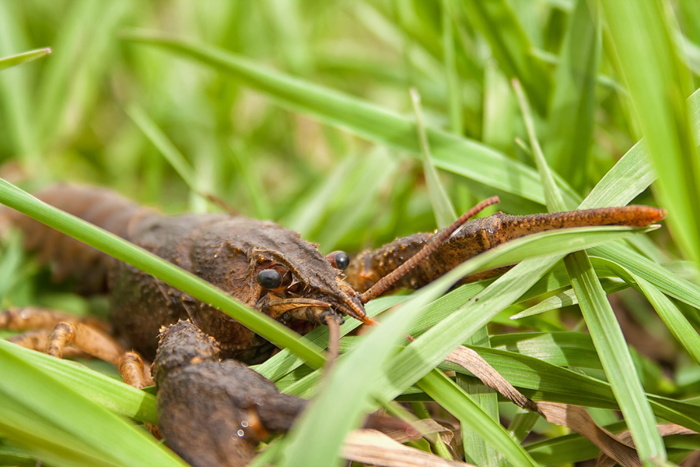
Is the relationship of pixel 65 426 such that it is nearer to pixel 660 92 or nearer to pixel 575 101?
pixel 660 92

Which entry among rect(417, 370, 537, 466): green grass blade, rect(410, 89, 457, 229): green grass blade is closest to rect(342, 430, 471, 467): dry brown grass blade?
rect(417, 370, 537, 466): green grass blade

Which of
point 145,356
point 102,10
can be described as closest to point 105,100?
point 102,10

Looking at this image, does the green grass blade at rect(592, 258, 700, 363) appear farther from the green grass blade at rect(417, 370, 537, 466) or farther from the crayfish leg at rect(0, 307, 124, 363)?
the crayfish leg at rect(0, 307, 124, 363)

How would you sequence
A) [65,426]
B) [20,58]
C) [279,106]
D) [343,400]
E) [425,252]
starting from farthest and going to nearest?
[279,106], [425,252], [20,58], [65,426], [343,400]

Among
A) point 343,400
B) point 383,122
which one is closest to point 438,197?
point 383,122

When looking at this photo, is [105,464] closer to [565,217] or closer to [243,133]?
[565,217]
